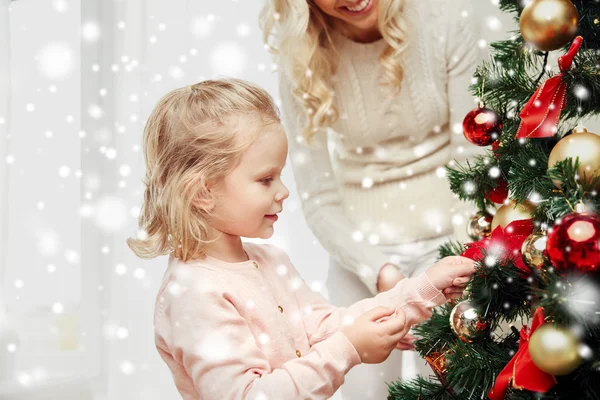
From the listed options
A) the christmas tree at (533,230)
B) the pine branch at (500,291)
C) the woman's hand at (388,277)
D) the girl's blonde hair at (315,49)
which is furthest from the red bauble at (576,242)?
the girl's blonde hair at (315,49)

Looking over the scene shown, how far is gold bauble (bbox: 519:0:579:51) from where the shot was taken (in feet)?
2.48

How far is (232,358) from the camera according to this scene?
0.93 meters

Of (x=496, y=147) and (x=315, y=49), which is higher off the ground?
(x=315, y=49)

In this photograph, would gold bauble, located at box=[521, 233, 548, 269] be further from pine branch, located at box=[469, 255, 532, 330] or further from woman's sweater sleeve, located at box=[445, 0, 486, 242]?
woman's sweater sleeve, located at box=[445, 0, 486, 242]

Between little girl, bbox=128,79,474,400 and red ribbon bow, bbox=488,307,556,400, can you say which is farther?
little girl, bbox=128,79,474,400

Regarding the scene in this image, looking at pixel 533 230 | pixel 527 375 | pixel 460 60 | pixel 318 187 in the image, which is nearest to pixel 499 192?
pixel 533 230

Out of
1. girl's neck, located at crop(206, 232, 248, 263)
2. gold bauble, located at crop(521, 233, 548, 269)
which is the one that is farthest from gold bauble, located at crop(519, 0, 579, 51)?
girl's neck, located at crop(206, 232, 248, 263)

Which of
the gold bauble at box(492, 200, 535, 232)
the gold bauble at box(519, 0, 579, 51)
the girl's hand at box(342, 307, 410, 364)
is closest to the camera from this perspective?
the gold bauble at box(519, 0, 579, 51)

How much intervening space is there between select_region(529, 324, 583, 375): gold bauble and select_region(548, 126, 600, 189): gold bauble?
6.1 inches

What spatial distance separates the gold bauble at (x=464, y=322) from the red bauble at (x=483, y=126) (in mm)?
258

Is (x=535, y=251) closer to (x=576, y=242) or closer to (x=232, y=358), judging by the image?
(x=576, y=242)

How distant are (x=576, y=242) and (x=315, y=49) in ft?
3.34

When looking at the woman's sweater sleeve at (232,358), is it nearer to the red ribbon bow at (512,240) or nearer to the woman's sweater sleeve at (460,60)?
the red ribbon bow at (512,240)

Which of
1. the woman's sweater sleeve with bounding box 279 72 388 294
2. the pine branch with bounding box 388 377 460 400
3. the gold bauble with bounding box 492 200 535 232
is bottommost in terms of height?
the pine branch with bounding box 388 377 460 400
